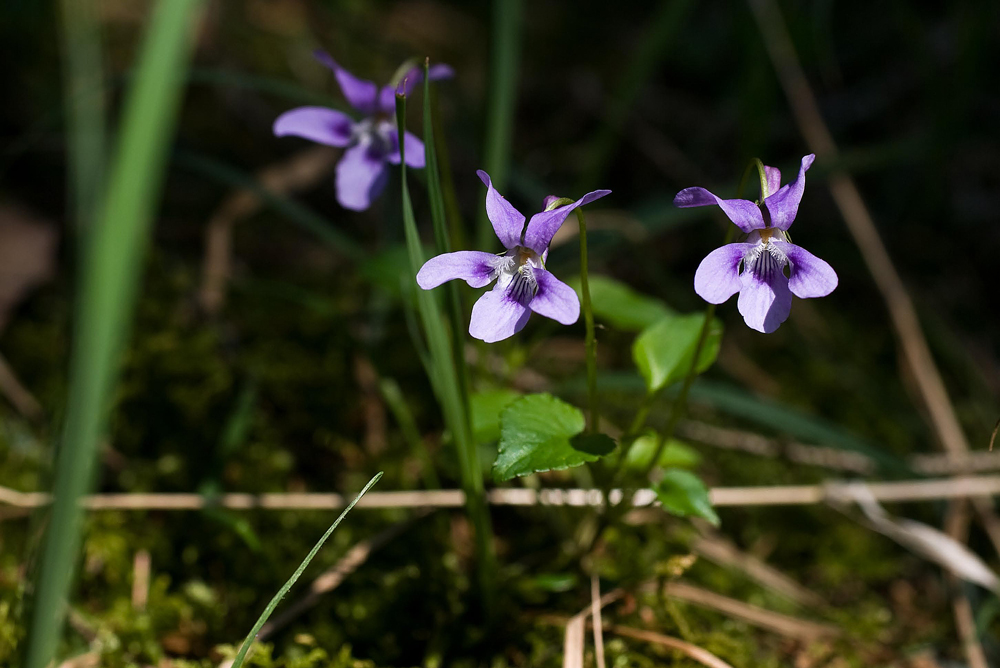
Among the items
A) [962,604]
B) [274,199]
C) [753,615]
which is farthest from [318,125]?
[962,604]

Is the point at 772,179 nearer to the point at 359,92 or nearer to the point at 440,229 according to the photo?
the point at 440,229

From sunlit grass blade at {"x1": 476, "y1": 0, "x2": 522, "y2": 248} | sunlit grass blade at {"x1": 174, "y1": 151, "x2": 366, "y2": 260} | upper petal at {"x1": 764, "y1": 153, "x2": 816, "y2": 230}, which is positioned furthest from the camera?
sunlit grass blade at {"x1": 174, "y1": 151, "x2": 366, "y2": 260}

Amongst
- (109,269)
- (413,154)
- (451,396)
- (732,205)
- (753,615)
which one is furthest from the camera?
(753,615)

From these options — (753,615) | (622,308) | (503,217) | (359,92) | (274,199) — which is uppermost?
(274,199)

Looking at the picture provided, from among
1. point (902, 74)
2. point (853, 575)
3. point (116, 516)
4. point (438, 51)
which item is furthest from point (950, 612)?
point (438, 51)

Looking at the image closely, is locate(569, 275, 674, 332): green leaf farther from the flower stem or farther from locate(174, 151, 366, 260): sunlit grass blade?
locate(174, 151, 366, 260): sunlit grass blade

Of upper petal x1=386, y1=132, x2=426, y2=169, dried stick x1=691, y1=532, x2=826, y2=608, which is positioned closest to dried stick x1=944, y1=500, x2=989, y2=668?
dried stick x1=691, y1=532, x2=826, y2=608

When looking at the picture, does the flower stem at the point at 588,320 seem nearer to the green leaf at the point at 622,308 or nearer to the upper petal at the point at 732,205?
the upper petal at the point at 732,205
